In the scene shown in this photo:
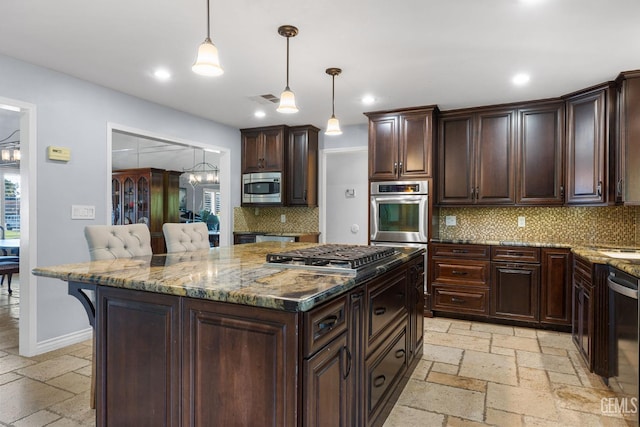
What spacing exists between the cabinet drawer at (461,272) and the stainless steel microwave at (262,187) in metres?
2.32

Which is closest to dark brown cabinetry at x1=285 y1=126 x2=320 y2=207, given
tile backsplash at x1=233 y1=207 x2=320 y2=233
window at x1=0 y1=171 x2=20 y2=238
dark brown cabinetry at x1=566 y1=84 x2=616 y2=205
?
tile backsplash at x1=233 y1=207 x2=320 y2=233

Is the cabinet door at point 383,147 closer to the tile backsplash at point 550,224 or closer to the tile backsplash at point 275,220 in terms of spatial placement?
the tile backsplash at point 550,224

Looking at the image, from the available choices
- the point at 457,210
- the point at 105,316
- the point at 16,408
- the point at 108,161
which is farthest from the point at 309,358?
the point at 457,210

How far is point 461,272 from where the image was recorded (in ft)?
13.9

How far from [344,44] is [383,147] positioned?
1.95 metres

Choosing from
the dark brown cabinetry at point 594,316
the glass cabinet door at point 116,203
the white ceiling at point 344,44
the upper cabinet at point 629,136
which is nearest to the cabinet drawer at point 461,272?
the dark brown cabinetry at point 594,316

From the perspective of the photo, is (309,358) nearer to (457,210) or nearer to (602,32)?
(602,32)

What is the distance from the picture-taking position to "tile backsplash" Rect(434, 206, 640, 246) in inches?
157

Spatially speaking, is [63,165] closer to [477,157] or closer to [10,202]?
[477,157]

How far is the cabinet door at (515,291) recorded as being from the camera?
394 centimetres

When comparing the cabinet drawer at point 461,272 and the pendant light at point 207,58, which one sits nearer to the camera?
the pendant light at point 207,58

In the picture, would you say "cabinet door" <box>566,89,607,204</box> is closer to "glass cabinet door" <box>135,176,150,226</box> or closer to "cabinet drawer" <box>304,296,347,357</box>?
"cabinet drawer" <box>304,296,347,357</box>

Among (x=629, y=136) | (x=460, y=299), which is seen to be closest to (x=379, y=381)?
(x=460, y=299)

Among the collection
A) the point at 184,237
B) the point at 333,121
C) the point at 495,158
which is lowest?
the point at 184,237
